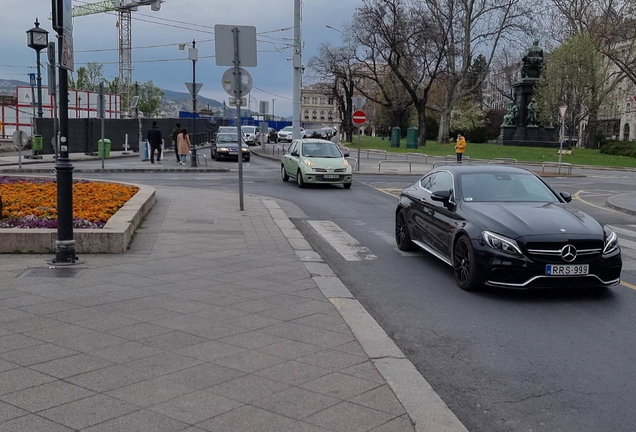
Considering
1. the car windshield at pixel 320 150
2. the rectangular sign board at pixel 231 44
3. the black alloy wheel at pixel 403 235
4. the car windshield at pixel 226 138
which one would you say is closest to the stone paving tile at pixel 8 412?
the black alloy wheel at pixel 403 235

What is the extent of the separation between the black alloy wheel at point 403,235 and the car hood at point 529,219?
199cm

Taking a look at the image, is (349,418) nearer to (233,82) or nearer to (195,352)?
(195,352)

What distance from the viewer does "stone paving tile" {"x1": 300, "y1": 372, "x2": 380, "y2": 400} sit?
4.50 meters

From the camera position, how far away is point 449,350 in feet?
18.7

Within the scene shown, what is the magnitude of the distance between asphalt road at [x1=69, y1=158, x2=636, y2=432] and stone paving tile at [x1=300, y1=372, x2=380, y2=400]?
569 mm

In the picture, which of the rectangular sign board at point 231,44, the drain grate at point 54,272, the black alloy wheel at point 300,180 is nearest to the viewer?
the drain grate at point 54,272

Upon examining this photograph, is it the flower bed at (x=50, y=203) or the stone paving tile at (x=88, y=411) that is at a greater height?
the flower bed at (x=50, y=203)

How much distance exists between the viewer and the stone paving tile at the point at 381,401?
14.0ft

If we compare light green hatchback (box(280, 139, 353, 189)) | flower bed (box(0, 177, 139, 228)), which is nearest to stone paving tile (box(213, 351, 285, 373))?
flower bed (box(0, 177, 139, 228))

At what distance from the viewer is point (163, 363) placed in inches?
196

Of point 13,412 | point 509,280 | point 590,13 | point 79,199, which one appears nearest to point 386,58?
point 590,13

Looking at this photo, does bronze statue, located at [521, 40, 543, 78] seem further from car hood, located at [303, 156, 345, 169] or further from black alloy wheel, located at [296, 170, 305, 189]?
black alloy wheel, located at [296, 170, 305, 189]

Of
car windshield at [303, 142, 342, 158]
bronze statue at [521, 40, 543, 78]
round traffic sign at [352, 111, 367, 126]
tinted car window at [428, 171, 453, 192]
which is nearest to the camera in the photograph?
tinted car window at [428, 171, 453, 192]

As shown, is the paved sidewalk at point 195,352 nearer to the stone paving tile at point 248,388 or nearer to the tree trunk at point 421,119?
the stone paving tile at point 248,388
